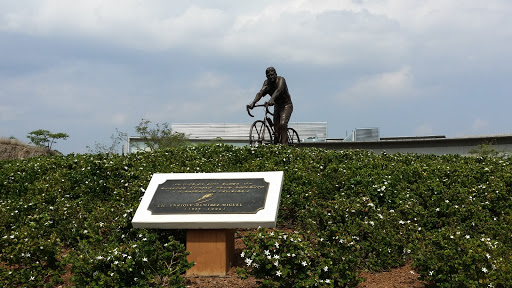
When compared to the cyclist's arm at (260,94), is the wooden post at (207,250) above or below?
below

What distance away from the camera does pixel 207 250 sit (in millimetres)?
6926

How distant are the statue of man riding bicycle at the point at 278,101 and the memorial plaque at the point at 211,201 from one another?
7.08m

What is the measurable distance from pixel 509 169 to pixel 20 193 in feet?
34.2

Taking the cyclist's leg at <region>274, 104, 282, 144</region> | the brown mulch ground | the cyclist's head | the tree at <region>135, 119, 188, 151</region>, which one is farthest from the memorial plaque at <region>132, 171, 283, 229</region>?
the tree at <region>135, 119, 188, 151</region>

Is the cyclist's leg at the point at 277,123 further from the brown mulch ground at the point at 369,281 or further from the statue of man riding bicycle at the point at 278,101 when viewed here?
the brown mulch ground at the point at 369,281

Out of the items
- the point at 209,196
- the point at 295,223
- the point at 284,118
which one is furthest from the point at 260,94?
the point at 209,196

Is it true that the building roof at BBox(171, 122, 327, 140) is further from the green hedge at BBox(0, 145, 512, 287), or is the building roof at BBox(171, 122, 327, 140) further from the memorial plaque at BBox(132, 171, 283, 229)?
the memorial plaque at BBox(132, 171, 283, 229)

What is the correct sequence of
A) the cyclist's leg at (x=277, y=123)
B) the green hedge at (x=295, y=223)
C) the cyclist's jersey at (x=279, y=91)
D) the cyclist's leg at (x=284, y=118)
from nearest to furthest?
the green hedge at (x=295, y=223) < the cyclist's jersey at (x=279, y=91) < the cyclist's leg at (x=284, y=118) < the cyclist's leg at (x=277, y=123)

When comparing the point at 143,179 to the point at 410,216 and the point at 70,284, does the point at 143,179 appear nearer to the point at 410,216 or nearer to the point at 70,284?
the point at 70,284

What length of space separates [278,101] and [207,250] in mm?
8400

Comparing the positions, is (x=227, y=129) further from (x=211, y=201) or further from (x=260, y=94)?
(x=211, y=201)

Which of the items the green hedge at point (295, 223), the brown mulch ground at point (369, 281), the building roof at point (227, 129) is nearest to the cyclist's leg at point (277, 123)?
the green hedge at point (295, 223)

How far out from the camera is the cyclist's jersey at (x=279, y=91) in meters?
14.4

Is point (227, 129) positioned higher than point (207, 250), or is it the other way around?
point (227, 129)
